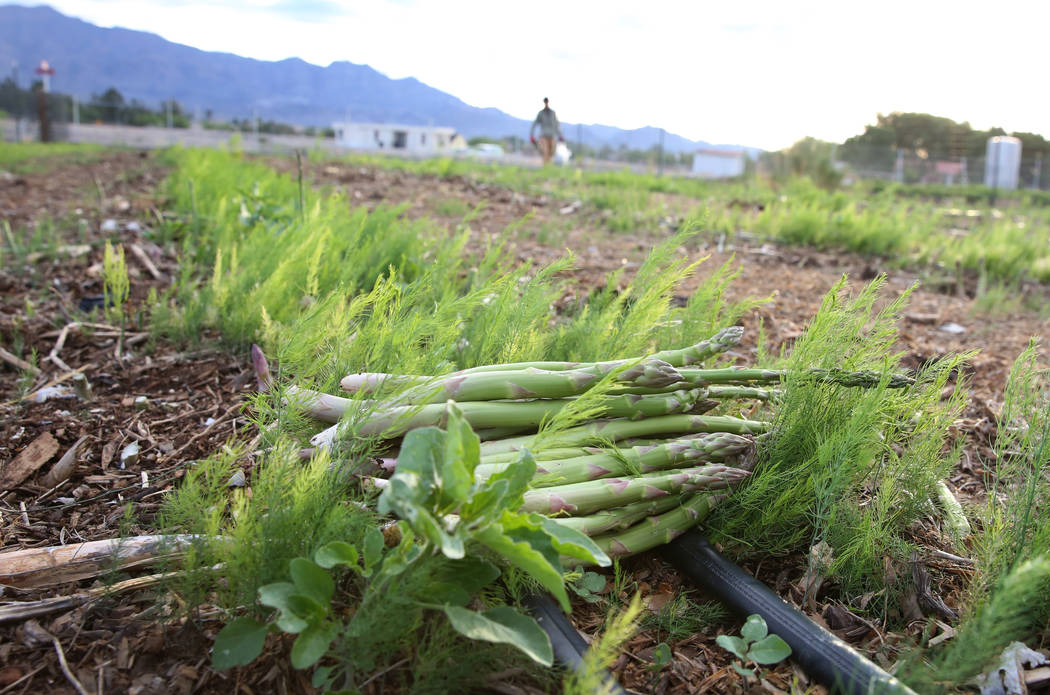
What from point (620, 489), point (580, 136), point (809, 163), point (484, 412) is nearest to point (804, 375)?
point (620, 489)

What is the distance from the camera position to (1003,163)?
2759 centimetres

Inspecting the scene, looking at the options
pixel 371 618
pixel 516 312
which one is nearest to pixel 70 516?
pixel 371 618

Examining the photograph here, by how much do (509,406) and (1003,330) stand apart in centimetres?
398

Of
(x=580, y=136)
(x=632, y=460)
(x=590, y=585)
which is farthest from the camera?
(x=580, y=136)

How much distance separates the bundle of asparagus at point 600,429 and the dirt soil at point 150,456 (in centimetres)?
19

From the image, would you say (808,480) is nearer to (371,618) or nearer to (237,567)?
(371,618)

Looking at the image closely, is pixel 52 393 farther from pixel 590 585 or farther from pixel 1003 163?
pixel 1003 163

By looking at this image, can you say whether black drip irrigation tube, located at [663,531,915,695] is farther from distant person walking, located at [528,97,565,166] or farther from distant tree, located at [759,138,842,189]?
distant tree, located at [759,138,842,189]

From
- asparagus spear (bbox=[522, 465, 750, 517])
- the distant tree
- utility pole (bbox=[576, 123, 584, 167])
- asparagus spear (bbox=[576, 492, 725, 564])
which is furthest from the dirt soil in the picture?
utility pole (bbox=[576, 123, 584, 167])

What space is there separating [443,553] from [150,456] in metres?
1.32

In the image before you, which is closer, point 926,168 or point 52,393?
point 52,393

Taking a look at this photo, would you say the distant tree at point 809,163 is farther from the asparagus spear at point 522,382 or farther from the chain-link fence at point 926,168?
the asparagus spear at point 522,382

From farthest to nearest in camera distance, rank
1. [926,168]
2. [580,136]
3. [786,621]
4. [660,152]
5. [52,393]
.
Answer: [580,136] → [660,152] → [926,168] → [52,393] → [786,621]

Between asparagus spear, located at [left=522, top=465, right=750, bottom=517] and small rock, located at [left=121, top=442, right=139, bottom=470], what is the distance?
1.25m
